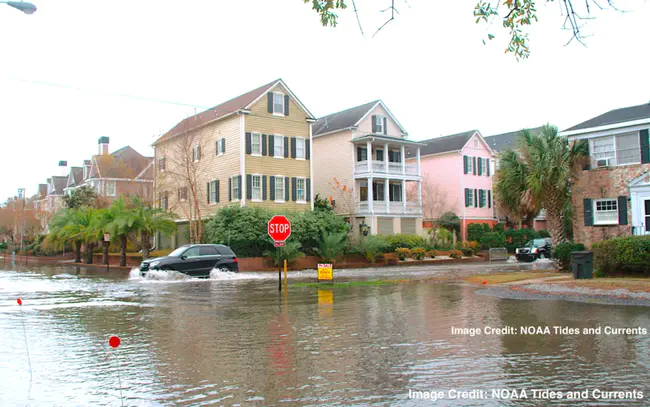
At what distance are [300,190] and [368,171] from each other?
586cm

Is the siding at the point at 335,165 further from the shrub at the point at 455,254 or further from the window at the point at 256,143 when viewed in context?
the shrub at the point at 455,254

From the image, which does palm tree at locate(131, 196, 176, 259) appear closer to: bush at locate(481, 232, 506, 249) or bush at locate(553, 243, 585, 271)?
bush at locate(553, 243, 585, 271)

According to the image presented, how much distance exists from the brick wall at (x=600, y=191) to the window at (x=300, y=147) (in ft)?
66.0

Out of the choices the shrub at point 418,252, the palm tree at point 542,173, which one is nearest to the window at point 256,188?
the shrub at point 418,252

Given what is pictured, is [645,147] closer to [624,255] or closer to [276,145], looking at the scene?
[624,255]

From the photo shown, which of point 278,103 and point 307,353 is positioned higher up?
point 278,103

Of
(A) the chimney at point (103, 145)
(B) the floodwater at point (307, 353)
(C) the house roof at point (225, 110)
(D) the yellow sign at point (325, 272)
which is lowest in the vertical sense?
(B) the floodwater at point (307, 353)

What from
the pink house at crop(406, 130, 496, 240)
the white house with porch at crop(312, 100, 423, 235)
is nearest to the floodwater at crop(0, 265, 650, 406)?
the white house with porch at crop(312, 100, 423, 235)

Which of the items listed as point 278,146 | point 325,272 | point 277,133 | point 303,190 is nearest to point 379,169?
point 303,190

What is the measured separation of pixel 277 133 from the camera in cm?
4019

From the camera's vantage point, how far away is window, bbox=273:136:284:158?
4000 centimetres

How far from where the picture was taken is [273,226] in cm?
1911

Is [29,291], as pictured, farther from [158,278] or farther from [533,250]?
[533,250]

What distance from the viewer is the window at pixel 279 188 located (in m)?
39.8
